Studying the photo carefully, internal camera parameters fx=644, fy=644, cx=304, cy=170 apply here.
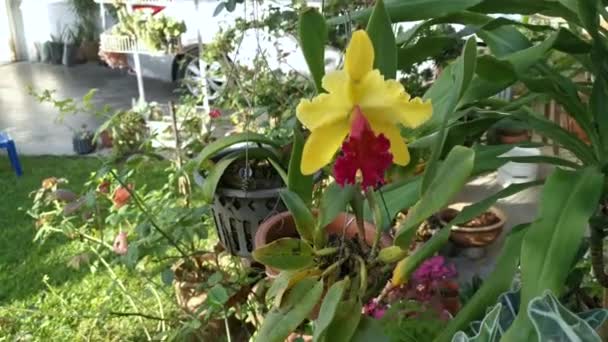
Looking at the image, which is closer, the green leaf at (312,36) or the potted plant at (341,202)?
the potted plant at (341,202)

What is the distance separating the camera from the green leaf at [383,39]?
78cm

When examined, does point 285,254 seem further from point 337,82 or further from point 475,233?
point 475,233

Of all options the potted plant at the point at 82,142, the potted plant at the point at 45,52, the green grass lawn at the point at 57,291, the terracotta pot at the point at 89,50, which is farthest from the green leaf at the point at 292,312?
the potted plant at the point at 45,52

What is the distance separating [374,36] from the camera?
79 cm

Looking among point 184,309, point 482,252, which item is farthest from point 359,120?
point 482,252

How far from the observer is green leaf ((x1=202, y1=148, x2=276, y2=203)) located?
123cm

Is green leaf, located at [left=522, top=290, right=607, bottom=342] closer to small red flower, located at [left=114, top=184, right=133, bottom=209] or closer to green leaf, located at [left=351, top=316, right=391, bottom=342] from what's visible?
green leaf, located at [left=351, top=316, right=391, bottom=342]

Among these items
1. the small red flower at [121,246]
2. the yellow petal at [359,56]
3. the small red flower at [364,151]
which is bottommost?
the small red flower at [121,246]

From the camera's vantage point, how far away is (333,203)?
2.78 ft

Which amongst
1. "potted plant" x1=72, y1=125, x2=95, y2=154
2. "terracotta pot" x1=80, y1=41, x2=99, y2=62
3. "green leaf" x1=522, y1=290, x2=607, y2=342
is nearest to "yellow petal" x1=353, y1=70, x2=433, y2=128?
"green leaf" x1=522, y1=290, x2=607, y2=342

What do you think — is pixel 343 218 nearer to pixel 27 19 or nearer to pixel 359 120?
pixel 359 120

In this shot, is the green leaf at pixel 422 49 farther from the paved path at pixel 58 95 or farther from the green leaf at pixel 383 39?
the paved path at pixel 58 95

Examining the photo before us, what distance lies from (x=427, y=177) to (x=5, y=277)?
96.2 inches

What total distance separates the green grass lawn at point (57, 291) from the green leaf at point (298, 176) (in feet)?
2.77
